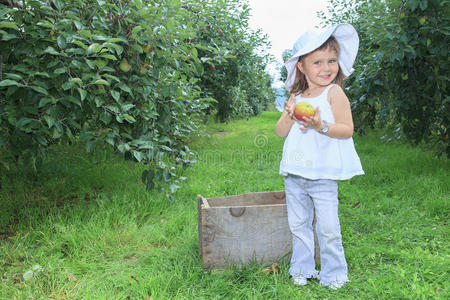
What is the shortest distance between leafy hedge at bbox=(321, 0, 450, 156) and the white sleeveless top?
1801 mm

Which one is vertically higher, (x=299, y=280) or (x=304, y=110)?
(x=304, y=110)

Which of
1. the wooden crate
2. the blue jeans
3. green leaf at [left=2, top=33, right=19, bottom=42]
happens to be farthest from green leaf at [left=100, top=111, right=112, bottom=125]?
the blue jeans

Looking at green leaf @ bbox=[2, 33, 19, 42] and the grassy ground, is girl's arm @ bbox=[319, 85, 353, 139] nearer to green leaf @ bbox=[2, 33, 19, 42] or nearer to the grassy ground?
the grassy ground

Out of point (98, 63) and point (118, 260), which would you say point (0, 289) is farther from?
point (98, 63)

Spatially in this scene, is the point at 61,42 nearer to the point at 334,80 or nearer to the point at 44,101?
the point at 44,101

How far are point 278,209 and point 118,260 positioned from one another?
3.98 ft

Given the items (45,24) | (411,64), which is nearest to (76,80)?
(45,24)

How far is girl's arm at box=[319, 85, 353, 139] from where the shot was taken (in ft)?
6.24

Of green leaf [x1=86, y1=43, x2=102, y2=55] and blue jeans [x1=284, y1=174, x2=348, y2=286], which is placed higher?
green leaf [x1=86, y1=43, x2=102, y2=55]

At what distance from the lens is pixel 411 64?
3639mm

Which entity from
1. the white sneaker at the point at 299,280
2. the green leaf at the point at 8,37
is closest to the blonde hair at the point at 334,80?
the white sneaker at the point at 299,280

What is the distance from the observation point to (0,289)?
2.16m

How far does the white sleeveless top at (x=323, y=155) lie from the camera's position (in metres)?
1.95

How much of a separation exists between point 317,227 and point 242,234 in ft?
1.58
